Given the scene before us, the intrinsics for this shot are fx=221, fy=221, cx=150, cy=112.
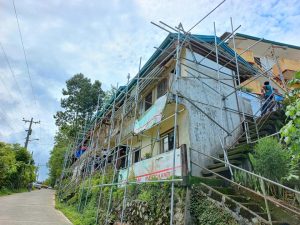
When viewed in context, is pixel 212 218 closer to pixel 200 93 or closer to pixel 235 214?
pixel 235 214

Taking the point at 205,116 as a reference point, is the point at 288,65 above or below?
above

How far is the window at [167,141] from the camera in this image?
971 cm

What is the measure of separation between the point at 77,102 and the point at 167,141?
20876mm

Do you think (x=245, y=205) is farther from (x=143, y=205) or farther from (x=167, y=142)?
(x=167, y=142)

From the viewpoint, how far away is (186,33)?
26.6 ft

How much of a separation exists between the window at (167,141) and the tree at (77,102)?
18.8m

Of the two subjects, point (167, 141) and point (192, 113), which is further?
point (167, 141)

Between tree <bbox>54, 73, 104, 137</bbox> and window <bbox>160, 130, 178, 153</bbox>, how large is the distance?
18.8 m

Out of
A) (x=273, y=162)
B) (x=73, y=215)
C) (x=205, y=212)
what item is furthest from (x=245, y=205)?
(x=73, y=215)

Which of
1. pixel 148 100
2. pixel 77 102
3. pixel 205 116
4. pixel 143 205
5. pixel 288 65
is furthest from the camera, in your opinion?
pixel 77 102

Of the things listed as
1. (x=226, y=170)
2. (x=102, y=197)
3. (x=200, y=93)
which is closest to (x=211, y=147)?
(x=226, y=170)

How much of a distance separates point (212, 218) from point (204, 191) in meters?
0.76

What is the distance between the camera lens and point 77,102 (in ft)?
92.2

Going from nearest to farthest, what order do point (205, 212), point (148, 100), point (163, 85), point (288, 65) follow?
point (205, 212), point (163, 85), point (148, 100), point (288, 65)
